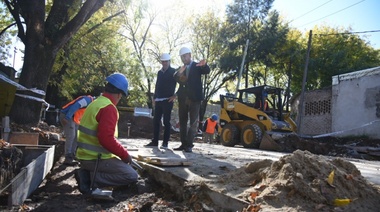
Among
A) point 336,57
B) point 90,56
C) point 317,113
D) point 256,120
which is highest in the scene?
point 336,57

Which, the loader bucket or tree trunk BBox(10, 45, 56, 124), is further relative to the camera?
the loader bucket

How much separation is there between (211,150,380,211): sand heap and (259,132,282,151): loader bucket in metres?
8.27

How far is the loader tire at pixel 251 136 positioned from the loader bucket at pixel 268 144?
0.19 metres

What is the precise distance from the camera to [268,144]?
11.6m

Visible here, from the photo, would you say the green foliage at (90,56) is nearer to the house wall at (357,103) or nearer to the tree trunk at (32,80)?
the tree trunk at (32,80)

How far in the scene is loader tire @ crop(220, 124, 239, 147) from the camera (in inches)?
528

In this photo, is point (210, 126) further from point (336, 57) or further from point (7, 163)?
point (336, 57)

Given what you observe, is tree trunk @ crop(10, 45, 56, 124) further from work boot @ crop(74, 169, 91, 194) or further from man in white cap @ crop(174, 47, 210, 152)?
work boot @ crop(74, 169, 91, 194)

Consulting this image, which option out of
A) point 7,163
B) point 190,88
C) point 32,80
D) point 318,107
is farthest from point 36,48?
point 318,107

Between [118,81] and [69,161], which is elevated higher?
[118,81]

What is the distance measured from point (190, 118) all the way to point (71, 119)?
222 centimetres

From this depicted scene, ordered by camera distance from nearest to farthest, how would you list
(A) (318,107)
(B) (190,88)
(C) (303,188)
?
(C) (303,188), (B) (190,88), (A) (318,107)

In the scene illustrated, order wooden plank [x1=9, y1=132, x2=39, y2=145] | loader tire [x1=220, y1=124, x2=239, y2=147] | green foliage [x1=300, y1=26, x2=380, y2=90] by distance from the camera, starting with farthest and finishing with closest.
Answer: green foliage [x1=300, y1=26, x2=380, y2=90], loader tire [x1=220, y1=124, x2=239, y2=147], wooden plank [x1=9, y1=132, x2=39, y2=145]

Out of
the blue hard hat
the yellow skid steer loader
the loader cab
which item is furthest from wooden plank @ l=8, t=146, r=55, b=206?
the loader cab
